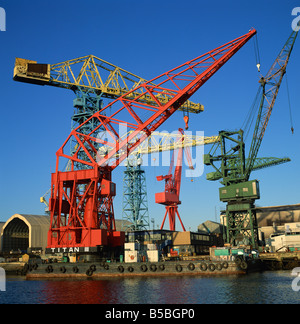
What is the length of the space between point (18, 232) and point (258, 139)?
6647cm

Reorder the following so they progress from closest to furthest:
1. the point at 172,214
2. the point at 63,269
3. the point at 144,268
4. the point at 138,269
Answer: the point at 144,268, the point at 138,269, the point at 63,269, the point at 172,214

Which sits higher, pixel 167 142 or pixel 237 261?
pixel 167 142

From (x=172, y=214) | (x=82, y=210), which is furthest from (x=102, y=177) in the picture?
(x=172, y=214)

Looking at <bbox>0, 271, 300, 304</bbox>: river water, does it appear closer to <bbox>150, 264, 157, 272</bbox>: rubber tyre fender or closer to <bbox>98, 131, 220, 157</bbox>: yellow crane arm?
<bbox>150, 264, 157, 272</bbox>: rubber tyre fender

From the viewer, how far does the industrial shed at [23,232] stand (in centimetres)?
9056

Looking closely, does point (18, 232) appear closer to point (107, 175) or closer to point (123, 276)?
point (107, 175)

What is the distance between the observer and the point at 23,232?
103500mm

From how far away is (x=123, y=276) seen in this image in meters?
52.6

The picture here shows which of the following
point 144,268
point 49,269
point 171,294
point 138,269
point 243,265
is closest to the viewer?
point 171,294

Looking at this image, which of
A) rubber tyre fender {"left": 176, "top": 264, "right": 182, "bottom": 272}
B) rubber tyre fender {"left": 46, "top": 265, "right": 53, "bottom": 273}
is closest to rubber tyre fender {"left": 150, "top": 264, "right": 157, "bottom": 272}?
rubber tyre fender {"left": 176, "top": 264, "right": 182, "bottom": 272}

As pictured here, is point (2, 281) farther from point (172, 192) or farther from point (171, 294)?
point (172, 192)

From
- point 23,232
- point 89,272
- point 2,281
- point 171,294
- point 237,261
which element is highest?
point 23,232

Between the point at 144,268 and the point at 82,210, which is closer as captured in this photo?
the point at 144,268

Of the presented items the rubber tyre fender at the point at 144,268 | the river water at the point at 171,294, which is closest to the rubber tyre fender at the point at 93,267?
the rubber tyre fender at the point at 144,268
